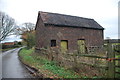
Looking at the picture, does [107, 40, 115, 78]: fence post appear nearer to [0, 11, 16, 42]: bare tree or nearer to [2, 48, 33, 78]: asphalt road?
[2, 48, 33, 78]: asphalt road

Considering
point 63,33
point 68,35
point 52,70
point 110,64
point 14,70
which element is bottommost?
point 14,70

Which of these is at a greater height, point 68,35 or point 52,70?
point 68,35

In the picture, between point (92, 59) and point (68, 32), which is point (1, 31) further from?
point (92, 59)

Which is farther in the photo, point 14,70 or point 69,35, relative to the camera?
point 69,35

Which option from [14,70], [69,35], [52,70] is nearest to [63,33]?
[69,35]

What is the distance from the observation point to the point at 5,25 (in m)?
37.6

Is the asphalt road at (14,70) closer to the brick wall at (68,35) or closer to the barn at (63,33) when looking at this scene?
the barn at (63,33)

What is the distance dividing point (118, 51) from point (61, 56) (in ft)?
13.7

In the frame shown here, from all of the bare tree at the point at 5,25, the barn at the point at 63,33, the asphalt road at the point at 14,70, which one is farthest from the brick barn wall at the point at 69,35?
the bare tree at the point at 5,25

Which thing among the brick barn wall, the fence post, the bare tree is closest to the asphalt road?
the brick barn wall

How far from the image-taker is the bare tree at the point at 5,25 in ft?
119

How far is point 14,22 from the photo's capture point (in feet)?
136

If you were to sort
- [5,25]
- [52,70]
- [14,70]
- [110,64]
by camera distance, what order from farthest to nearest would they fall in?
[5,25] → [14,70] → [52,70] → [110,64]

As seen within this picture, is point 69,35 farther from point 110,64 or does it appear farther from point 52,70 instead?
point 110,64
